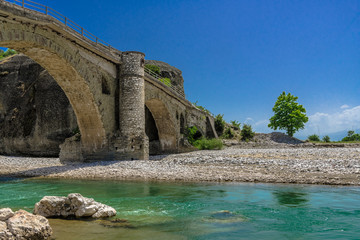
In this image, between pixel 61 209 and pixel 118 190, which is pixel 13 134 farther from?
pixel 61 209

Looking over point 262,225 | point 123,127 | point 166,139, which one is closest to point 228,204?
point 262,225

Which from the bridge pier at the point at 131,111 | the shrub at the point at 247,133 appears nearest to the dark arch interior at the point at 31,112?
the bridge pier at the point at 131,111

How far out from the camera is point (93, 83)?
62.0 feet

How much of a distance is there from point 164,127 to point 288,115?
21611mm

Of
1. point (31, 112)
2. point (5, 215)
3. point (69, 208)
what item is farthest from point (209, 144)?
point (5, 215)

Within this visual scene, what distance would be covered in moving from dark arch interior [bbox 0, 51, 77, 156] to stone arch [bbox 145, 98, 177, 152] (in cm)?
759

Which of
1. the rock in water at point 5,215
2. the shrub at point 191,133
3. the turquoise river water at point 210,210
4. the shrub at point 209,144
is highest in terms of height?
the shrub at point 191,133

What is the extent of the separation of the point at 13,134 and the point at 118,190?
70.4ft

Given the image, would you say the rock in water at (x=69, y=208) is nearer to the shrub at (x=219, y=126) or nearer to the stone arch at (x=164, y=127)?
the stone arch at (x=164, y=127)

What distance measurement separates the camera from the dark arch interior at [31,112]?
27078 millimetres

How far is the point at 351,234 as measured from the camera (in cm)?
570

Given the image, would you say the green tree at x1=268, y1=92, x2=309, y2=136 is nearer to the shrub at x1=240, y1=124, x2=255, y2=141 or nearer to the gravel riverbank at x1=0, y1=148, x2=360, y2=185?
the shrub at x1=240, y1=124, x2=255, y2=141

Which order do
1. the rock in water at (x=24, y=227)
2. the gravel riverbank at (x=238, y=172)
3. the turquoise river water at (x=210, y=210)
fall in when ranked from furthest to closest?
1. the gravel riverbank at (x=238, y=172)
2. the turquoise river water at (x=210, y=210)
3. the rock in water at (x=24, y=227)

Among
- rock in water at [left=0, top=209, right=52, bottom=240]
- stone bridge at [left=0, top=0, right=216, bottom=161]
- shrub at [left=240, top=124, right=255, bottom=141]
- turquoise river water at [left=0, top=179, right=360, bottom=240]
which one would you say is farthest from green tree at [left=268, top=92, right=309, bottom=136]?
rock in water at [left=0, top=209, right=52, bottom=240]
